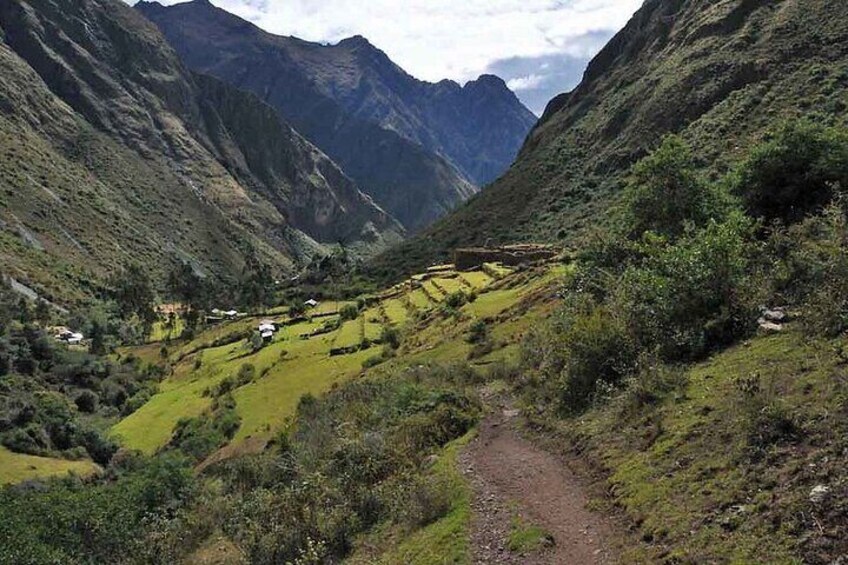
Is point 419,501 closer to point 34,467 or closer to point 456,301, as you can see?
point 456,301

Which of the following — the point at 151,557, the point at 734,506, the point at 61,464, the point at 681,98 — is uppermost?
the point at 681,98

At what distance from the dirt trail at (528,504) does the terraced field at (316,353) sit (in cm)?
1437

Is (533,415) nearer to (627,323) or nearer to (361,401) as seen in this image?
(627,323)

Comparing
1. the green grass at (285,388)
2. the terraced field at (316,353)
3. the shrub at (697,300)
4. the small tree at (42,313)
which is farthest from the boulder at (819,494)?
the small tree at (42,313)

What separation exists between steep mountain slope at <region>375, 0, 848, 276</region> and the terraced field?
1064 inches

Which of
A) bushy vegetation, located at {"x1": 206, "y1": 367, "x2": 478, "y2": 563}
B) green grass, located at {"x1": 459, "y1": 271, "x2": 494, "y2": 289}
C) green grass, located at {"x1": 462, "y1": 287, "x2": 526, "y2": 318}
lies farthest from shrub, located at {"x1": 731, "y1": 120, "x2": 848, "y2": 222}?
green grass, located at {"x1": 459, "y1": 271, "x2": 494, "y2": 289}

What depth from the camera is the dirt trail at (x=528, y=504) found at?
41.1ft

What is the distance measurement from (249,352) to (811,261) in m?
68.1

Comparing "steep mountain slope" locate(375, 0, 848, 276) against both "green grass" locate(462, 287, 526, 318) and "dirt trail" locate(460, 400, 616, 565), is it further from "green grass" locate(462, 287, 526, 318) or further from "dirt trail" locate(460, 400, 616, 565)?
"dirt trail" locate(460, 400, 616, 565)

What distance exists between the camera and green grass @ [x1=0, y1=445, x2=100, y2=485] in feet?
217

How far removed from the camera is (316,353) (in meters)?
62.9

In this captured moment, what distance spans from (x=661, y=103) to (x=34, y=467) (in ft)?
299

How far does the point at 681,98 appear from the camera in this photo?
305 ft

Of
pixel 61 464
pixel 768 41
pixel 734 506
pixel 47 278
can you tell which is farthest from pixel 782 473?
pixel 47 278
